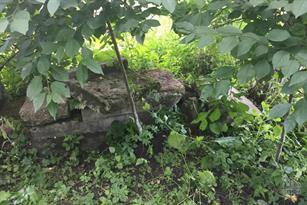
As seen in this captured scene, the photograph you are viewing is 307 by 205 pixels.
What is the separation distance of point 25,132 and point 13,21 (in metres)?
1.81

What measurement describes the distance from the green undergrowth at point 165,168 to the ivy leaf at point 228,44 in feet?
3.60

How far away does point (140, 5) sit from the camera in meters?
1.89

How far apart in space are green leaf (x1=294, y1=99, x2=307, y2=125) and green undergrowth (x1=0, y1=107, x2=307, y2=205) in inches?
38.3

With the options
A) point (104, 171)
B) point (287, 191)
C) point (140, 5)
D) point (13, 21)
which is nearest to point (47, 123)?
point (104, 171)

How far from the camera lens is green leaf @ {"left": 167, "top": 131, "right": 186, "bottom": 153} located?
256 cm

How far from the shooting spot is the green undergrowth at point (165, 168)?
2.38 meters

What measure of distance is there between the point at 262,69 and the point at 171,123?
1.30 meters

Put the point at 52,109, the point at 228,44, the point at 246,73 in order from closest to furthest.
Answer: the point at 228,44 < the point at 246,73 < the point at 52,109

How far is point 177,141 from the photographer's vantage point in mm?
2562

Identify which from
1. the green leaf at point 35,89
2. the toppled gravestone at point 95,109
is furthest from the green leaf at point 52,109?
the toppled gravestone at point 95,109

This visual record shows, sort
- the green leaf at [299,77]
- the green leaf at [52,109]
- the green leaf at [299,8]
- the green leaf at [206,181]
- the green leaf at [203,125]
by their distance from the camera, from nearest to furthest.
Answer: the green leaf at [299,8] < the green leaf at [299,77] < the green leaf at [52,109] < the green leaf at [206,181] < the green leaf at [203,125]

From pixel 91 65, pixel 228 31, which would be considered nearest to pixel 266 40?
pixel 228 31

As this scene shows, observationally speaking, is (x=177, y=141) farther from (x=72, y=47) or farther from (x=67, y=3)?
(x=67, y=3)

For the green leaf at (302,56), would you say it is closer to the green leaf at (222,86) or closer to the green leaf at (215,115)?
the green leaf at (222,86)
